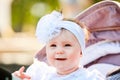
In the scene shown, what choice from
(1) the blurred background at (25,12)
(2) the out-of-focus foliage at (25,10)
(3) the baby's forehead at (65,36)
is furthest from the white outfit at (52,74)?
(2) the out-of-focus foliage at (25,10)

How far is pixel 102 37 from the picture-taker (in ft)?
10.1

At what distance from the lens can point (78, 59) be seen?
2.55m

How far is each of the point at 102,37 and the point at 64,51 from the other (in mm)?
610

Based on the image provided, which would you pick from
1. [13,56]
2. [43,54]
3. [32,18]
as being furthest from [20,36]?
[43,54]

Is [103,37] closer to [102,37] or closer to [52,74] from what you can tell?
[102,37]

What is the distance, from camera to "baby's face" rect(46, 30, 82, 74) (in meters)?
2.51

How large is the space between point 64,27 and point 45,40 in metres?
0.10

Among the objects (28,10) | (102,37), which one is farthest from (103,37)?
(28,10)

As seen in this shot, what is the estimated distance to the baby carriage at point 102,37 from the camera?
3.01 metres

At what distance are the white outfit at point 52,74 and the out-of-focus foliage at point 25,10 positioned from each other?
8836 millimetres

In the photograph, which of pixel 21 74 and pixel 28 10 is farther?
pixel 28 10

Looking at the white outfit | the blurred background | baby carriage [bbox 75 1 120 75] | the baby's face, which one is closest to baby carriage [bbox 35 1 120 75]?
baby carriage [bbox 75 1 120 75]

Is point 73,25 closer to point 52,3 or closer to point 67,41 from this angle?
point 67,41

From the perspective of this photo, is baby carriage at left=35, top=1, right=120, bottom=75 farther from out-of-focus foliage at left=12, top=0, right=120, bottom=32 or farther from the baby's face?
out-of-focus foliage at left=12, top=0, right=120, bottom=32
